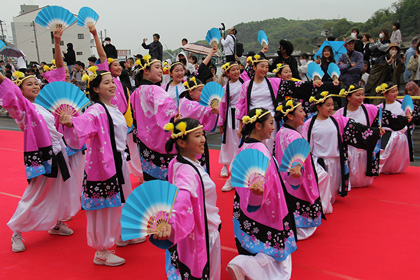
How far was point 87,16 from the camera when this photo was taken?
458 cm

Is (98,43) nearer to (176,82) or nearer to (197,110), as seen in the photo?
(176,82)

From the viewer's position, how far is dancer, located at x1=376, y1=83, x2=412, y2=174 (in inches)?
231

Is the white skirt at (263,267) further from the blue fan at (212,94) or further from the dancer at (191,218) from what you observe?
the blue fan at (212,94)

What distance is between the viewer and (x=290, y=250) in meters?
3.04

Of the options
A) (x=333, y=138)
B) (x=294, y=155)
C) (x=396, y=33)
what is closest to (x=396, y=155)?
(x=333, y=138)

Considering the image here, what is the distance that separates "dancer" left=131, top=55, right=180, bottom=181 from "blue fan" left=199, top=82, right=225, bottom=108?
47 centimetres

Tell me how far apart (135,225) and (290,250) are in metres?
1.55

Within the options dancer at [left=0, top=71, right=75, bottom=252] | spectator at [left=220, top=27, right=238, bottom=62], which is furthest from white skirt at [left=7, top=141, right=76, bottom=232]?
→ spectator at [left=220, top=27, right=238, bottom=62]

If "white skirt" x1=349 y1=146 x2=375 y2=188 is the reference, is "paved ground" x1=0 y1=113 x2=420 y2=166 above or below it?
below

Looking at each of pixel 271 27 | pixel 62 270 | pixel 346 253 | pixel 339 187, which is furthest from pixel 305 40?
pixel 62 270

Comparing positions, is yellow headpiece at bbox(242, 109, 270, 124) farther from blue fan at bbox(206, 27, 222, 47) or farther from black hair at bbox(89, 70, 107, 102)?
blue fan at bbox(206, 27, 222, 47)

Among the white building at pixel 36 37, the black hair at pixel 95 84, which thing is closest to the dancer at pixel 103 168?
the black hair at pixel 95 84

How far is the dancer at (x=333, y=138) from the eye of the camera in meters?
4.52

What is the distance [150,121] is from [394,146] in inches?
157
